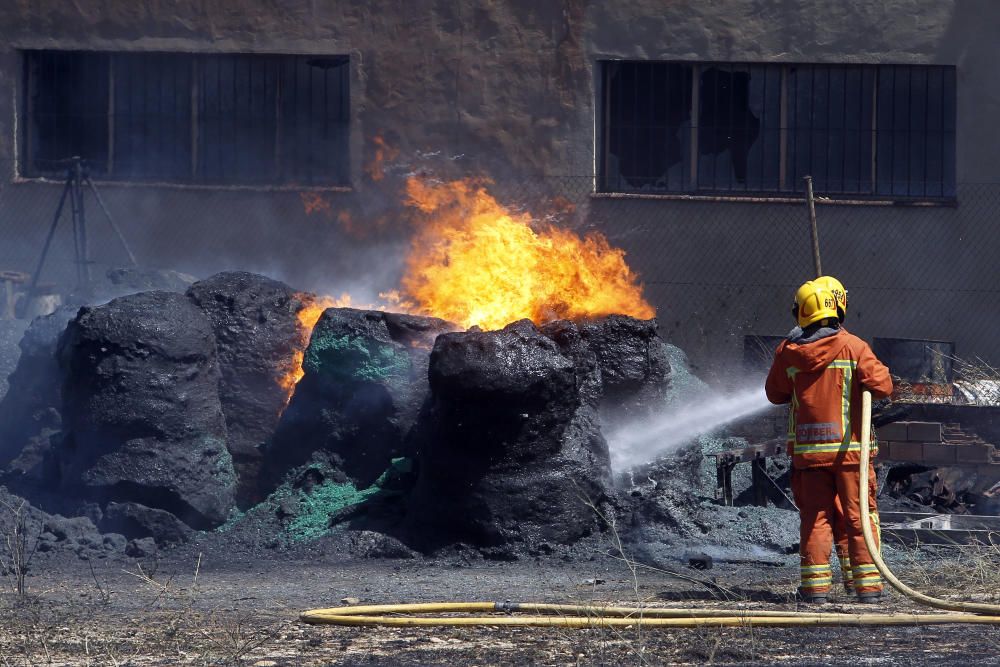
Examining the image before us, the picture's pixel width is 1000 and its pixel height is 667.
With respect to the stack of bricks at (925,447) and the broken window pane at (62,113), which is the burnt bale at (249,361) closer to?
the stack of bricks at (925,447)

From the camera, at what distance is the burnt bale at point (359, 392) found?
1110 centimetres

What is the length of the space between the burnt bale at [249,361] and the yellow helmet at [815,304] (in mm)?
4641

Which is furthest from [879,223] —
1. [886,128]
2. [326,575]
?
[326,575]

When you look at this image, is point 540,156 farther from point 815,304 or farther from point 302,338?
point 815,304

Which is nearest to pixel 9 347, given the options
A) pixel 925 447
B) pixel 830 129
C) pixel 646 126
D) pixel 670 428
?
pixel 670 428

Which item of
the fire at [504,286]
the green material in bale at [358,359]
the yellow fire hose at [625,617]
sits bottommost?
the yellow fire hose at [625,617]

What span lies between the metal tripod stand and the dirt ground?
723 centimetres

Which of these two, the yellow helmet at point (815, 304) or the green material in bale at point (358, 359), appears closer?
the yellow helmet at point (815, 304)

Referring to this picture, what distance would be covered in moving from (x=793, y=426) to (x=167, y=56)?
1113 cm

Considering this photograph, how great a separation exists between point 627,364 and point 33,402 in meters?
4.79

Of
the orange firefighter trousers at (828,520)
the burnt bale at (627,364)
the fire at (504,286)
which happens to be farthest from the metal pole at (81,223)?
the orange firefighter trousers at (828,520)

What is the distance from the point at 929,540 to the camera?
1010cm

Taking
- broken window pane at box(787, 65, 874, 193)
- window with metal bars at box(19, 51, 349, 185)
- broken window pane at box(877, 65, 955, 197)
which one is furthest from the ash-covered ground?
broken window pane at box(877, 65, 955, 197)

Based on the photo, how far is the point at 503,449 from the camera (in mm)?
9914
